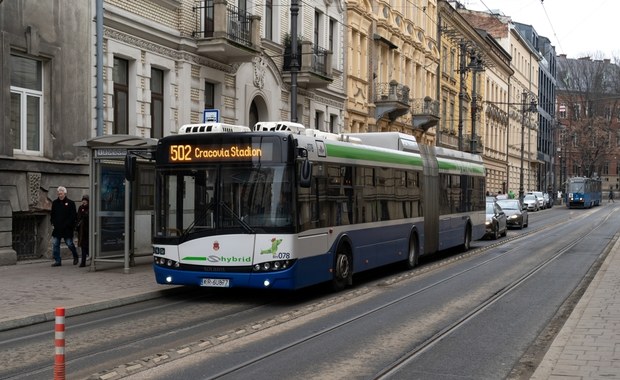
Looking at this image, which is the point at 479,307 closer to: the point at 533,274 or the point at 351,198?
the point at 351,198

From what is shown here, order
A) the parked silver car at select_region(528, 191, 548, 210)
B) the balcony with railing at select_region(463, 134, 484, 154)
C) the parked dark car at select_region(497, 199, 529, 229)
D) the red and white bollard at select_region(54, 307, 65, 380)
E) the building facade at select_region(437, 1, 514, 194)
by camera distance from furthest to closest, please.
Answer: the parked silver car at select_region(528, 191, 548, 210), the balcony with railing at select_region(463, 134, 484, 154), the building facade at select_region(437, 1, 514, 194), the parked dark car at select_region(497, 199, 529, 229), the red and white bollard at select_region(54, 307, 65, 380)

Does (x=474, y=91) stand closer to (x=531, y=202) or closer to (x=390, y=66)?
(x=390, y=66)

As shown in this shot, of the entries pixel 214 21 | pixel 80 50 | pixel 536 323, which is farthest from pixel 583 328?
pixel 214 21

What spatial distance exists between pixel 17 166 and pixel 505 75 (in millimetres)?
69910

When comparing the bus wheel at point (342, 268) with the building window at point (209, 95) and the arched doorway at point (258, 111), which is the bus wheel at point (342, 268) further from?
the arched doorway at point (258, 111)

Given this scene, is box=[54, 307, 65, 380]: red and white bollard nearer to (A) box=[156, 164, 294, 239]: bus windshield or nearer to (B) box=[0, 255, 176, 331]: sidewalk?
(B) box=[0, 255, 176, 331]: sidewalk

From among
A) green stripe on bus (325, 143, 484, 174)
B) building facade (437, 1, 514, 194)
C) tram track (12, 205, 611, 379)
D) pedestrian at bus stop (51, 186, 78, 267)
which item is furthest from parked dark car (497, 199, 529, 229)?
pedestrian at bus stop (51, 186, 78, 267)

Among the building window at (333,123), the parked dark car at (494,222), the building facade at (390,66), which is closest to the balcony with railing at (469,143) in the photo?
the building facade at (390,66)

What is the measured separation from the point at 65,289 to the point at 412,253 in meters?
8.62

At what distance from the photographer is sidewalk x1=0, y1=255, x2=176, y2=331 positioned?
36.9 ft

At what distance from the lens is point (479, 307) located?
12.6 m

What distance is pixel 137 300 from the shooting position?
13.1 meters

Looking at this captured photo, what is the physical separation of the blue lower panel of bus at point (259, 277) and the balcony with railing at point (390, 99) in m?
27.7

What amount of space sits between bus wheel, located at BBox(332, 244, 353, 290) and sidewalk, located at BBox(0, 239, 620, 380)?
2.99 meters
